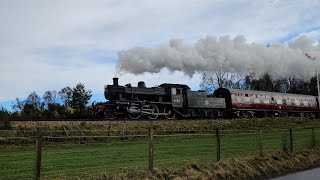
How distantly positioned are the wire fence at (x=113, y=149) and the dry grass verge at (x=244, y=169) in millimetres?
437

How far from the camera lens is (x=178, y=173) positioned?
1039 centimetres

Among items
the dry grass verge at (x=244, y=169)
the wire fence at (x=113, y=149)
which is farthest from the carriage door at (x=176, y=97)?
the dry grass verge at (x=244, y=169)

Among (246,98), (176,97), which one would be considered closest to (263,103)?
(246,98)

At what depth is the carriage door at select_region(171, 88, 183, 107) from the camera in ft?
113

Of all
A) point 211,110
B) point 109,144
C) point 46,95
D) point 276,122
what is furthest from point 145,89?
point 46,95

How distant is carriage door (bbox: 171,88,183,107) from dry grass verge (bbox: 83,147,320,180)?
779 inches

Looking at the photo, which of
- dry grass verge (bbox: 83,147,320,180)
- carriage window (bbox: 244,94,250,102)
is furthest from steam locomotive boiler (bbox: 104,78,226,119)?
dry grass verge (bbox: 83,147,320,180)

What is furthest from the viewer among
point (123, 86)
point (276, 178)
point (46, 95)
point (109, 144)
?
point (46, 95)

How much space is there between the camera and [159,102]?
33.3 metres

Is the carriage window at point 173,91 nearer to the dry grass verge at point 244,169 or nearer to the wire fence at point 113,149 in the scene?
the wire fence at point 113,149

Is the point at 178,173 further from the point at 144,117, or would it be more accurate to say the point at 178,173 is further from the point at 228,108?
the point at 228,108

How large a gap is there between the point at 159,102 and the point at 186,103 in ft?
11.4

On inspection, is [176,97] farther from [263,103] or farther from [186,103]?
[263,103]

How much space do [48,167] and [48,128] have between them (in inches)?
454
